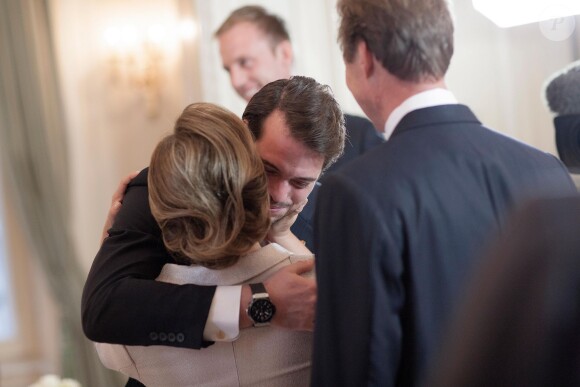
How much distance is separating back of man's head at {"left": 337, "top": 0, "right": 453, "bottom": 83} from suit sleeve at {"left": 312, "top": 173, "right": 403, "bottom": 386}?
28 centimetres

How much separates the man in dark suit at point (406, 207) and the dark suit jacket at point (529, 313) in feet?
2.42

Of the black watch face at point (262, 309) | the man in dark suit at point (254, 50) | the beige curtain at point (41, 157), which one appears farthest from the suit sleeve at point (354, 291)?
the beige curtain at point (41, 157)

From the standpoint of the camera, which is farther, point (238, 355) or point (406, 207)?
point (238, 355)

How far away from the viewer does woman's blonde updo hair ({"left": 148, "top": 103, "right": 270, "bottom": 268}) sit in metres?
1.63

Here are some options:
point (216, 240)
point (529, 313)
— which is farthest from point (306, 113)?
point (529, 313)

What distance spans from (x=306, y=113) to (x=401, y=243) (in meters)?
0.69

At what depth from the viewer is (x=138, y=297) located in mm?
1731

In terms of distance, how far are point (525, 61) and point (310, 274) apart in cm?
241

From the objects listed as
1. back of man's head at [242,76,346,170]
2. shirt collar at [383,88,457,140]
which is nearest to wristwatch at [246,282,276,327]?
shirt collar at [383,88,457,140]

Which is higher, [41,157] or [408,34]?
[408,34]

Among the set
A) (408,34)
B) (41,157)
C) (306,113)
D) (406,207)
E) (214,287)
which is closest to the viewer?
(406,207)

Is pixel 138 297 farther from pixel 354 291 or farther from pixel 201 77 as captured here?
pixel 201 77

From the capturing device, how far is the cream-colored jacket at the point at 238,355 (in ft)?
5.59

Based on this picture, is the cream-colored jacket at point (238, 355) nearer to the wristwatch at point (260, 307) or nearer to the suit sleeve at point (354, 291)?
the wristwatch at point (260, 307)
